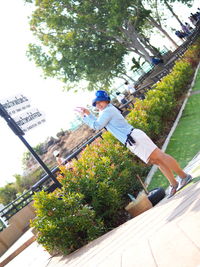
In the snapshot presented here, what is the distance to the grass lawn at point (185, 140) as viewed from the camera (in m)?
6.58

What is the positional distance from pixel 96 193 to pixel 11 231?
651 cm

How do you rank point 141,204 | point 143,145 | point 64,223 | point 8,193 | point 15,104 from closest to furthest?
point 143,145, point 64,223, point 141,204, point 15,104, point 8,193

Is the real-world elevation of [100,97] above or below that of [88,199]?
above

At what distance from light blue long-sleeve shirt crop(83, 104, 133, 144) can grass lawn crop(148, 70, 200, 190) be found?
1.99 meters

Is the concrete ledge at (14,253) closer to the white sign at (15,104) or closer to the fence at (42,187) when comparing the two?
the fence at (42,187)

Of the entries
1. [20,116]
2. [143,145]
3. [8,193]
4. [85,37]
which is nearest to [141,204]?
[143,145]

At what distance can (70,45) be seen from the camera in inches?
1146

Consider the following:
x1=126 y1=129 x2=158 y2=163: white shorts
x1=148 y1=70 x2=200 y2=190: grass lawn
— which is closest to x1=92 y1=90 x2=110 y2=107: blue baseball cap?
x1=126 y1=129 x2=158 y2=163: white shorts

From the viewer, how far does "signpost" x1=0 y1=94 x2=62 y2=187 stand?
5.71 metres

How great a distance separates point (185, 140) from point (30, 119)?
417 cm

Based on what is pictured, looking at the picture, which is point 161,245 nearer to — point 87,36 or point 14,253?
point 14,253

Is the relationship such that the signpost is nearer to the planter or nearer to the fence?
the fence

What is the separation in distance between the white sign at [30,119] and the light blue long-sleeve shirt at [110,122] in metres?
1.56

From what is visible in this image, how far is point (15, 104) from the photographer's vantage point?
228 inches
